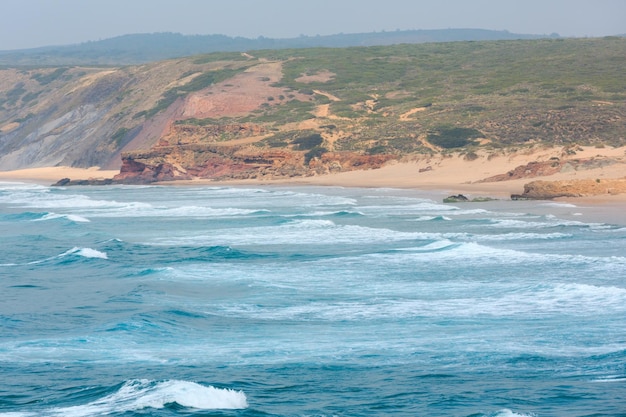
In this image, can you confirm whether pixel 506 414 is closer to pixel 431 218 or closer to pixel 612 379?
pixel 612 379

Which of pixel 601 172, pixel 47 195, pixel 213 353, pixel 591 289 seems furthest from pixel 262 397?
pixel 47 195

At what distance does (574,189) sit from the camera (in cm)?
3416

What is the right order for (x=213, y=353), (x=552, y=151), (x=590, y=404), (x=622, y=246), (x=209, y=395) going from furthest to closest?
(x=552, y=151)
(x=622, y=246)
(x=213, y=353)
(x=209, y=395)
(x=590, y=404)

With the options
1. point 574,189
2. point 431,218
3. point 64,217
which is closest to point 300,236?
point 431,218

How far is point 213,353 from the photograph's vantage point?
1364 centimetres

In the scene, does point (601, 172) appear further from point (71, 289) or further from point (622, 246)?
point (71, 289)

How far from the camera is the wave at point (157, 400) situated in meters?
10.7

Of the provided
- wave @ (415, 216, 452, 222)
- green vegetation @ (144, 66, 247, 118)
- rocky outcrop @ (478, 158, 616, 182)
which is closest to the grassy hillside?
green vegetation @ (144, 66, 247, 118)

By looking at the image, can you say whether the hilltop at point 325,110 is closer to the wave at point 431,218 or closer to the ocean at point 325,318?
the wave at point 431,218

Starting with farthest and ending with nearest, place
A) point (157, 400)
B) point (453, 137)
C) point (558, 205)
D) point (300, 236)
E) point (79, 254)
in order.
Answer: point (453, 137) → point (558, 205) → point (300, 236) → point (79, 254) → point (157, 400)

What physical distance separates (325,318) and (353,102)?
56.8 meters

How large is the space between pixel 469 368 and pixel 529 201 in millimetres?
22800

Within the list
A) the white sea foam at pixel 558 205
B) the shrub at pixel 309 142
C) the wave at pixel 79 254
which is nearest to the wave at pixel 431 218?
the white sea foam at pixel 558 205

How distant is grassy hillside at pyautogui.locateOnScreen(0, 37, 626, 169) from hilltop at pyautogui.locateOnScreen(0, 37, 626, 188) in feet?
0.55
